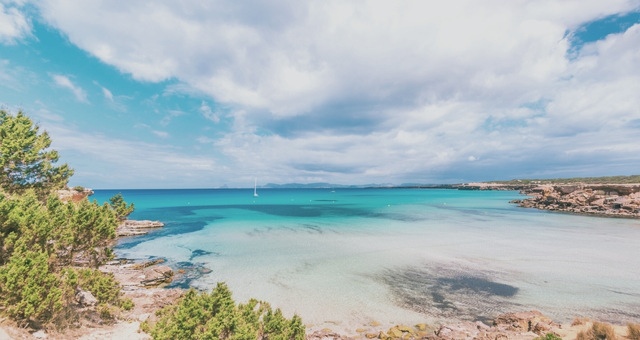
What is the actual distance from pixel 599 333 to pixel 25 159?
1491 inches

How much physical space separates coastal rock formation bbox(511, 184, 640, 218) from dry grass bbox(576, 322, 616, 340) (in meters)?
89.0

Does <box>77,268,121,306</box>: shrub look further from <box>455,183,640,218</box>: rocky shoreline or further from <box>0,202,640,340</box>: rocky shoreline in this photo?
<box>455,183,640,218</box>: rocky shoreline

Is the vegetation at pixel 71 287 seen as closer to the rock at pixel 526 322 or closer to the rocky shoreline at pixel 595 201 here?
the rock at pixel 526 322

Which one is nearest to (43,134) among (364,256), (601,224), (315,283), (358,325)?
(315,283)

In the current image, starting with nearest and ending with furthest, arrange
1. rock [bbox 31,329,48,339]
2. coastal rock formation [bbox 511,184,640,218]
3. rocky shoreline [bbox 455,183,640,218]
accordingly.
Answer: rock [bbox 31,329,48,339], rocky shoreline [bbox 455,183,640,218], coastal rock formation [bbox 511,184,640,218]

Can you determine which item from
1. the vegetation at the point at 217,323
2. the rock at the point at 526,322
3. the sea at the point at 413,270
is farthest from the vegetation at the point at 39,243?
the rock at the point at 526,322

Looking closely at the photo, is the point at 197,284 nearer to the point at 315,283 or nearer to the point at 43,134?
the point at 315,283

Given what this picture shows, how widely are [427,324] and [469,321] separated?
9.27ft

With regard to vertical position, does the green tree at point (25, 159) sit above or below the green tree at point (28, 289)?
above

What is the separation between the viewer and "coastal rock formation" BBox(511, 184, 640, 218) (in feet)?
259

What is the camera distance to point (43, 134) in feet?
85.1

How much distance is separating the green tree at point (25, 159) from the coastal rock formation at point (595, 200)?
368 feet

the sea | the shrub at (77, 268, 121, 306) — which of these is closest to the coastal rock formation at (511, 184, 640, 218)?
the sea

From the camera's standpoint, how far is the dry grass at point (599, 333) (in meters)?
12.2
